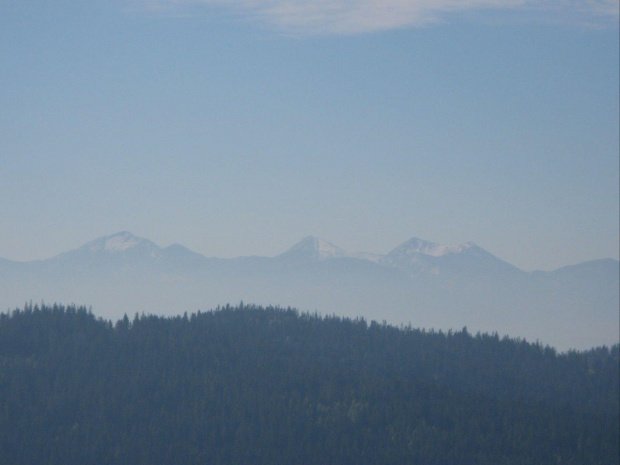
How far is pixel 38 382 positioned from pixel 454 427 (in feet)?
294

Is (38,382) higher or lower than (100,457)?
higher

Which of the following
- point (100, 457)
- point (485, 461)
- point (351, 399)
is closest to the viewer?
point (100, 457)

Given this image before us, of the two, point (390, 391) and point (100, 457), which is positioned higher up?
point (390, 391)

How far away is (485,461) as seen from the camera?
178 metres

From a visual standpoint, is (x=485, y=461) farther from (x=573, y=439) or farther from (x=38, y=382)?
(x=38, y=382)

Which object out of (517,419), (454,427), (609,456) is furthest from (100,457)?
(609,456)

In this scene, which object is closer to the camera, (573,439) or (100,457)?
(100,457)

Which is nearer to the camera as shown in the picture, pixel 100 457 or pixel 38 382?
pixel 100 457

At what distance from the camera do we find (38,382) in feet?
628

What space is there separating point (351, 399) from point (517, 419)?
3620cm

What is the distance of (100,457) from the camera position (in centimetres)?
16575

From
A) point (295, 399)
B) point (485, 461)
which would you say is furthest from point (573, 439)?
point (295, 399)

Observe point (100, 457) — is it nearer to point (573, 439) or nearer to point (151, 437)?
point (151, 437)

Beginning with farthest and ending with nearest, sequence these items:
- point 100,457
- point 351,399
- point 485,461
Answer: point 351,399 → point 485,461 → point 100,457
